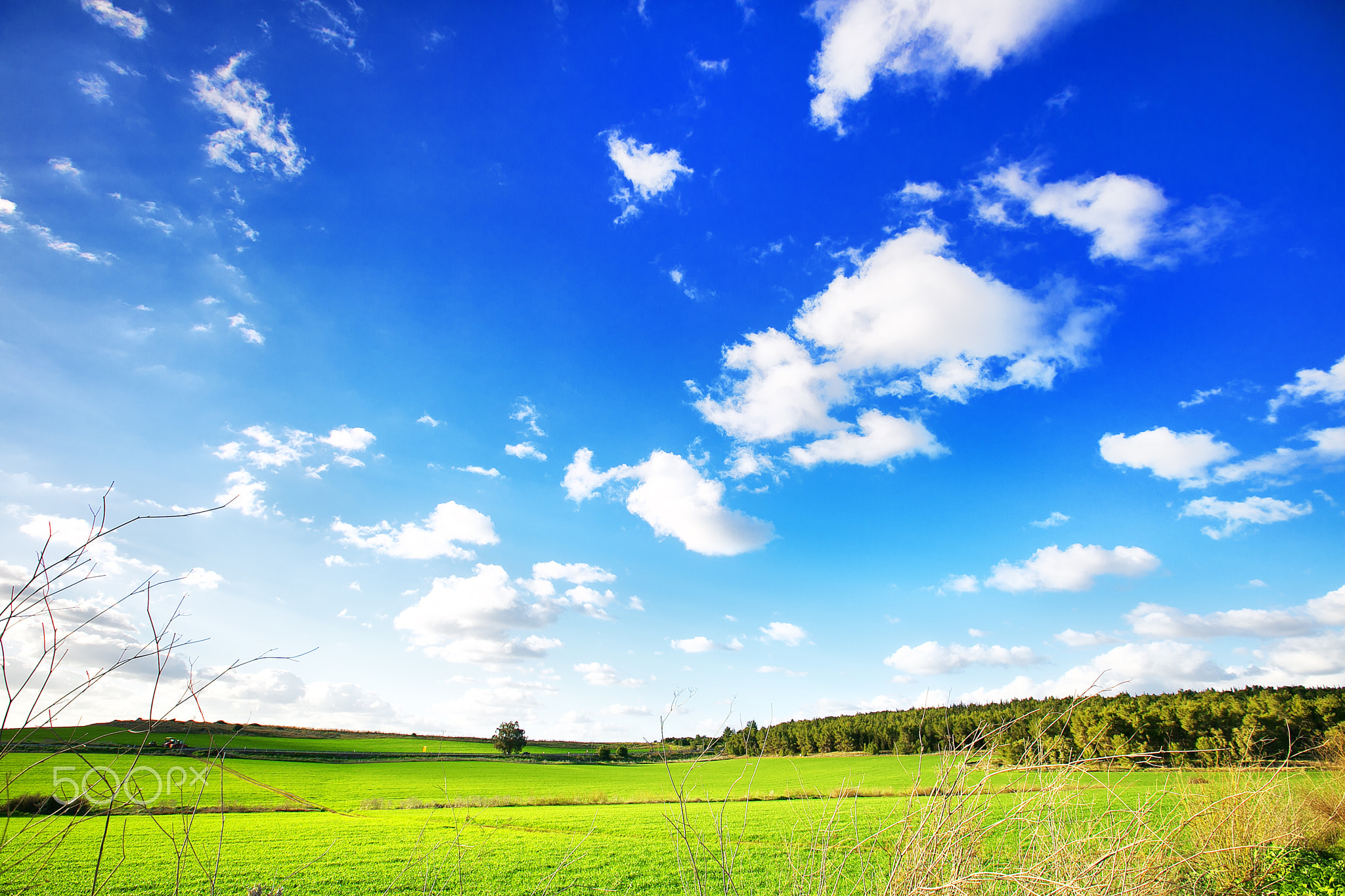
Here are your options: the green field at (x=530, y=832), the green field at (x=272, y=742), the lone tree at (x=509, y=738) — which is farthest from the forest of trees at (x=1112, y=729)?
the lone tree at (x=509, y=738)

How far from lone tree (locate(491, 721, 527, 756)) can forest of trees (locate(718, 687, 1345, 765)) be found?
5326 centimetres

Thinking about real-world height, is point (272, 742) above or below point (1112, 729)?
below

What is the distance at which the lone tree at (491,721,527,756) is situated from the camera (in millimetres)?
94750

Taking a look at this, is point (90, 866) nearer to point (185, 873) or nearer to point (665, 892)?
point (185, 873)

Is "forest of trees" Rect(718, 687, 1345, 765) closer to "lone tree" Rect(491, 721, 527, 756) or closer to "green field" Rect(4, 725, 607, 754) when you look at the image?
"green field" Rect(4, 725, 607, 754)

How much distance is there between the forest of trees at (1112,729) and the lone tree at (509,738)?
2097 inches

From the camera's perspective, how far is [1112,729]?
30.5 meters

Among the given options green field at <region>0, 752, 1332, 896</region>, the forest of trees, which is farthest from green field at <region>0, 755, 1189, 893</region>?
the forest of trees

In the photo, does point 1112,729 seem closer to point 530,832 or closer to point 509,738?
point 530,832

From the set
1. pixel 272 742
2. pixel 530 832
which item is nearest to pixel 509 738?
pixel 272 742

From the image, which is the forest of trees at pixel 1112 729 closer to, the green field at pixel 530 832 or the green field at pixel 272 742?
the green field at pixel 530 832

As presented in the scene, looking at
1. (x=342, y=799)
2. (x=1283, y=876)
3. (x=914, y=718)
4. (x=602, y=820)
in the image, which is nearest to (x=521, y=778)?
(x=342, y=799)

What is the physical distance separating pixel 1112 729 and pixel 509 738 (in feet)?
277

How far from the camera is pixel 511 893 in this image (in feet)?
42.3
